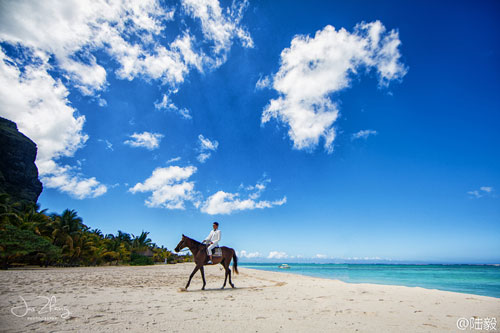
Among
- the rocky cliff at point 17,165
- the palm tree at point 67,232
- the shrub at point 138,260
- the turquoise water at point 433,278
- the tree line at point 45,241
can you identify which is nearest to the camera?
the turquoise water at point 433,278

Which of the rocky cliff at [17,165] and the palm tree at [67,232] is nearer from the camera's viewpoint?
the palm tree at [67,232]

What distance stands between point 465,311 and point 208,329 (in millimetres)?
6770

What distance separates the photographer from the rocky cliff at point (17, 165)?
1933 inches

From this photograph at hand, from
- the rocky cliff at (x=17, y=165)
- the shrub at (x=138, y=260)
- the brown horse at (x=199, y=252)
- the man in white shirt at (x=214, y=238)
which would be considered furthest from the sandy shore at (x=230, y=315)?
the rocky cliff at (x=17, y=165)

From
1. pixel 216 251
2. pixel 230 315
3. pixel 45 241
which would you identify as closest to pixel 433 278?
pixel 216 251

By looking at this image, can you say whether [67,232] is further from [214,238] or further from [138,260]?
[214,238]

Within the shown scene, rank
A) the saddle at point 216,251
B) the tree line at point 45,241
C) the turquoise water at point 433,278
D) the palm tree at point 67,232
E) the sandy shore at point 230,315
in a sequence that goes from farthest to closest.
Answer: the palm tree at point 67,232 → the tree line at point 45,241 → the turquoise water at point 433,278 → the saddle at point 216,251 → the sandy shore at point 230,315

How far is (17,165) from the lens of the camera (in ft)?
168

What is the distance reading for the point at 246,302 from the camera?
22.3ft

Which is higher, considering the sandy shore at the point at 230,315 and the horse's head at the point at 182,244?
the horse's head at the point at 182,244

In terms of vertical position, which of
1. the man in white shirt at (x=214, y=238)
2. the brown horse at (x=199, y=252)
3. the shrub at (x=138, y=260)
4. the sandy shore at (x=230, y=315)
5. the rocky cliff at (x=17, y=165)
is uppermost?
the rocky cliff at (x=17, y=165)

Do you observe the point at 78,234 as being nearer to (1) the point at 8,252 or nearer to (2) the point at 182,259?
(1) the point at 8,252

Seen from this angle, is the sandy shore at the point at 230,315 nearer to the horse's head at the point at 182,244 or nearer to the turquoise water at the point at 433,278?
the horse's head at the point at 182,244

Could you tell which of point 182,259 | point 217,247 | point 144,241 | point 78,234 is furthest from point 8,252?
point 182,259
